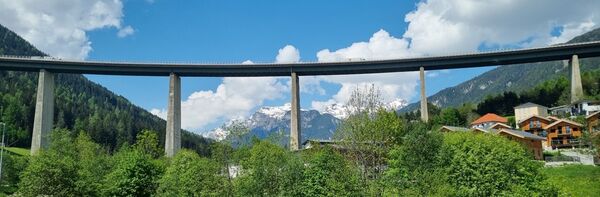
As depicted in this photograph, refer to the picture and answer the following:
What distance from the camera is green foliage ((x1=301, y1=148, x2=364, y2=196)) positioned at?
32.5 metres

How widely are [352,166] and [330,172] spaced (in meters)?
2.64

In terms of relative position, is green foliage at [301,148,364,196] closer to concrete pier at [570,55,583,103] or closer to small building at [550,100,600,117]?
small building at [550,100,600,117]

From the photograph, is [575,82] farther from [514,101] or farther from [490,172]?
[490,172]

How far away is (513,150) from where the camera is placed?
3816cm

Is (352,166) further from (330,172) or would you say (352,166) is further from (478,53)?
(478,53)

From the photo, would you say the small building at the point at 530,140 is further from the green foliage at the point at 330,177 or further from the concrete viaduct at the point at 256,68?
the green foliage at the point at 330,177

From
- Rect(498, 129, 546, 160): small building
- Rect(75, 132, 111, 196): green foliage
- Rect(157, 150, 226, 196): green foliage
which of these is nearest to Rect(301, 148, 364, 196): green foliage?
Rect(157, 150, 226, 196): green foliage

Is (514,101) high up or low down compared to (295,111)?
up

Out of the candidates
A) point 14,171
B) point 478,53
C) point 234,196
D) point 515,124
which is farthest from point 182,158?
point 515,124

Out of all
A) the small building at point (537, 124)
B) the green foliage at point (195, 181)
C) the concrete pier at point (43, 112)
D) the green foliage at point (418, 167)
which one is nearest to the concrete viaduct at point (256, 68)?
the concrete pier at point (43, 112)

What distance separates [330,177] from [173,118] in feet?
220

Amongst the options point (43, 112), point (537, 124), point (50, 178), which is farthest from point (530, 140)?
point (43, 112)

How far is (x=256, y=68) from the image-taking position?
9769cm

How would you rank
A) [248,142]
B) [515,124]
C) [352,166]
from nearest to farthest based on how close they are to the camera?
[352,166] → [248,142] → [515,124]
